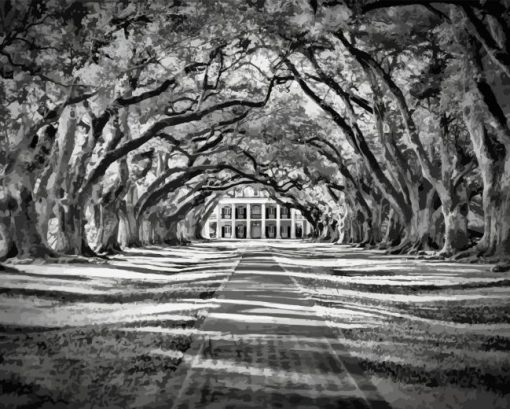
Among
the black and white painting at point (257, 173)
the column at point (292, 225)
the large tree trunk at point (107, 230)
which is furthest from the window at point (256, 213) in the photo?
the large tree trunk at point (107, 230)

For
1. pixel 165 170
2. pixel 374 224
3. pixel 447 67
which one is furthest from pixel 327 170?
pixel 447 67

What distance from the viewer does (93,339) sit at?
30.9 feet

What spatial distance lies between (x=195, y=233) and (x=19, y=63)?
7570cm

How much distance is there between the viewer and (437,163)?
119 ft

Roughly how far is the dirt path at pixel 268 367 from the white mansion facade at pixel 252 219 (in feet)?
445

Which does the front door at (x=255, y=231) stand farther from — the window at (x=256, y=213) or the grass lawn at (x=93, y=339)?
the grass lawn at (x=93, y=339)

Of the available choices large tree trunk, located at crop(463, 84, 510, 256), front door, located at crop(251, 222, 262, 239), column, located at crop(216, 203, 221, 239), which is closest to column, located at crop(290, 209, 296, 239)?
front door, located at crop(251, 222, 262, 239)

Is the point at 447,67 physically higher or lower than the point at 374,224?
higher

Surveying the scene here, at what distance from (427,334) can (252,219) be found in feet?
454

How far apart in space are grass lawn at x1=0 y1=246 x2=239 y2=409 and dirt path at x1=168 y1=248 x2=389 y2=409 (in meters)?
0.33

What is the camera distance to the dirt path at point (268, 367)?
5.96 meters

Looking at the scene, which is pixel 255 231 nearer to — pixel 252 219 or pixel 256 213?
pixel 252 219

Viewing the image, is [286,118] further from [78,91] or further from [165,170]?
[78,91]

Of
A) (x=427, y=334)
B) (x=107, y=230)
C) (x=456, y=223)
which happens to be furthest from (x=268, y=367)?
(x=107, y=230)
